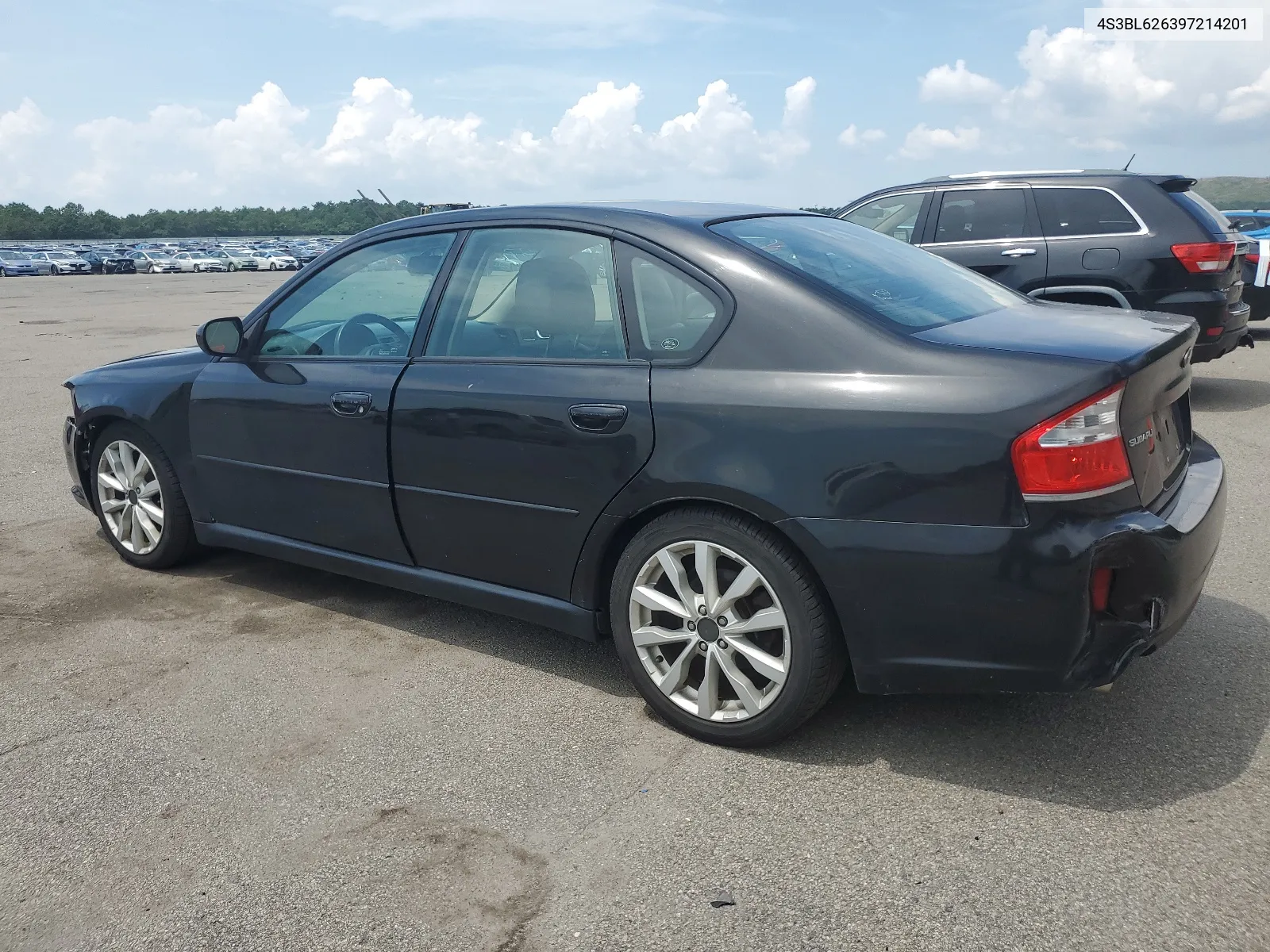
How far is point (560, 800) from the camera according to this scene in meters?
3.02

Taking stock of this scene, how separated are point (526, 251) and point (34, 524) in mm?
3793

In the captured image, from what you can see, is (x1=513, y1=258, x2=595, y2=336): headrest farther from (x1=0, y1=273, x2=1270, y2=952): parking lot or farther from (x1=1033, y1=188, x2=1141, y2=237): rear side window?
(x1=1033, y1=188, x2=1141, y2=237): rear side window

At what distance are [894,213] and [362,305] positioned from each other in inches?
240

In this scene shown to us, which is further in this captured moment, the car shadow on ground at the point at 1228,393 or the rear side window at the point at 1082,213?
the car shadow on ground at the point at 1228,393

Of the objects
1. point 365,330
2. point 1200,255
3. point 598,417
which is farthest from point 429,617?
point 1200,255

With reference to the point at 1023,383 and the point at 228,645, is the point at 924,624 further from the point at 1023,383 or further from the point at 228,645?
the point at 228,645

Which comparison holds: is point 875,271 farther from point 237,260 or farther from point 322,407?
point 237,260

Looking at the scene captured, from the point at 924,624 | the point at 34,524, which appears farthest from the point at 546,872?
the point at 34,524

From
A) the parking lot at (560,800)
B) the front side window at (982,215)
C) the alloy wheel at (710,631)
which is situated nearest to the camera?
the parking lot at (560,800)

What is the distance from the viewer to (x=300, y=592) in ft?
15.9

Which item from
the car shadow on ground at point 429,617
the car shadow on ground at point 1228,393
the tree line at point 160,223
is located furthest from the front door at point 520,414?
the tree line at point 160,223

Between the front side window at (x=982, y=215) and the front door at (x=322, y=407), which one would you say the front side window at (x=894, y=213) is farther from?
the front door at (x=322, y=407)

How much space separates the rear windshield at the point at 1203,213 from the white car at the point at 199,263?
67.4 m

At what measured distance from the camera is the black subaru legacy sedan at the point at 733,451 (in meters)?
2.81
